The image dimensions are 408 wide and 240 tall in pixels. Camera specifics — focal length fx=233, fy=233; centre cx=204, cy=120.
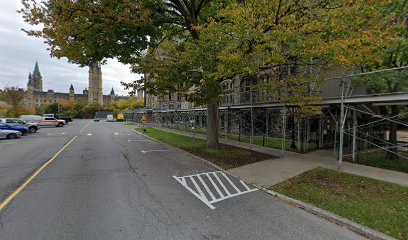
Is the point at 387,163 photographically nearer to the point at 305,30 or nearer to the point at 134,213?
the point at 305,30

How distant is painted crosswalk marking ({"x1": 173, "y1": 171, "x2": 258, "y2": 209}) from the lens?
6.22 m

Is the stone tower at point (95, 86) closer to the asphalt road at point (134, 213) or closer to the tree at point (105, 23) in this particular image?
the tree at point (105, 23)

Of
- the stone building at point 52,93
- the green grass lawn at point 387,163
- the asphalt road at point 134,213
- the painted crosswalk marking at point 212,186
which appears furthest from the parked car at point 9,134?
the stone building at point 52,93

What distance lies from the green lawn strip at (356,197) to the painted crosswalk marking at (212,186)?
114 cm

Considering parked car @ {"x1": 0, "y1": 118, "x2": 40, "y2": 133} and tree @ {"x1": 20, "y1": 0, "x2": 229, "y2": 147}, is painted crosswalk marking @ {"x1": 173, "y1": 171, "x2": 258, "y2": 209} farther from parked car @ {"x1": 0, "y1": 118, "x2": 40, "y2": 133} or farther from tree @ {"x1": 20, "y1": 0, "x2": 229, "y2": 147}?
parked car @ {"x1": 0, "y1": 118, "x2": 40, "y2": 133}

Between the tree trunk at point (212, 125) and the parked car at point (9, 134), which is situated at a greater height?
the tree trunk at point (212, 125)

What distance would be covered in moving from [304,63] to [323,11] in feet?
11.2

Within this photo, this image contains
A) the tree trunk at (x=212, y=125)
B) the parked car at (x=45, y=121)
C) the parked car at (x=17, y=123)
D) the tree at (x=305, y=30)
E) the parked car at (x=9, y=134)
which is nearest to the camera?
the tree at (x=305, y=30)

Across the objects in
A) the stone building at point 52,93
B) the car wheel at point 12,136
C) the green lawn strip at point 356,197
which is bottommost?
the green lawn strip at point 356,197

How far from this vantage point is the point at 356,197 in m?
6.09

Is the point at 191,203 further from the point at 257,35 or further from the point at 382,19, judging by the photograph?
the point at 382,19

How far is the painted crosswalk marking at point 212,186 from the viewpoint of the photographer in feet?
20.4

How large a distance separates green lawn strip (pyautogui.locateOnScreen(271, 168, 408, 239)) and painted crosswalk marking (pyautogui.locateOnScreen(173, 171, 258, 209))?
1.14 m

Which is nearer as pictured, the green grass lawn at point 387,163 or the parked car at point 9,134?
the green grass lawn at point 387,163
